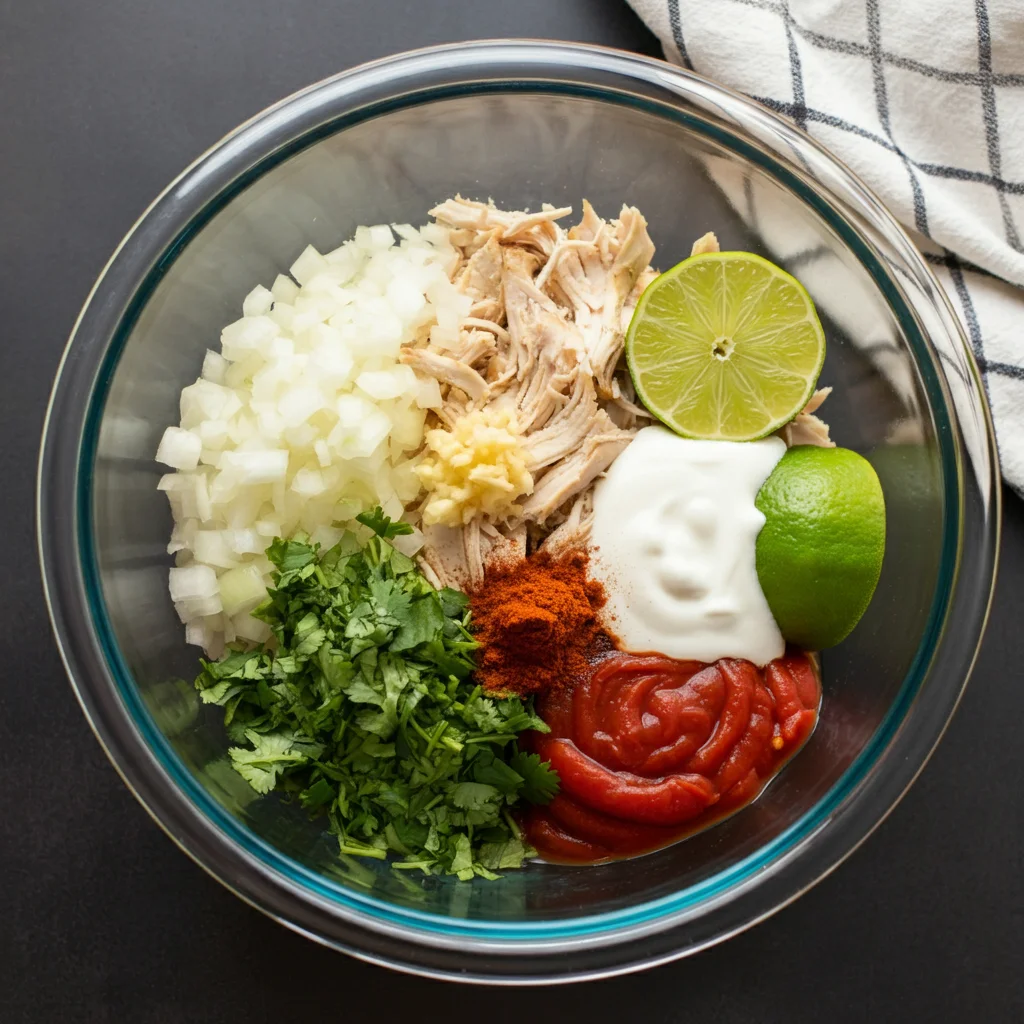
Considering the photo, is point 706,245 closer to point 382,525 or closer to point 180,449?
point 382,525

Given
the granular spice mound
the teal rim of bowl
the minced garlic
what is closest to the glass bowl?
the teal rim of bowl

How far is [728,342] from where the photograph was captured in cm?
182

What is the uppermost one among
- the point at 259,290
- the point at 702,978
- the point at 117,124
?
the point at 117,124

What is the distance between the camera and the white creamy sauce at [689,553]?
1.80 metres

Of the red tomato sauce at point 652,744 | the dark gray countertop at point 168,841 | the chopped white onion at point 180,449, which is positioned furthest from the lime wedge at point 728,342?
the chopped white onion at point 180,449

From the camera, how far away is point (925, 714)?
1769 millimetres

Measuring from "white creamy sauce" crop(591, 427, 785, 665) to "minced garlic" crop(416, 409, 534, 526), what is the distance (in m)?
0.23

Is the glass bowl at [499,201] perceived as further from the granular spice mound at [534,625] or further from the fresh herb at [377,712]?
the granular spice mound at [534,625]

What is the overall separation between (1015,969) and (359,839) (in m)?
1.53

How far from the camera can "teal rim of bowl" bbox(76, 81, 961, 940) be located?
172cm

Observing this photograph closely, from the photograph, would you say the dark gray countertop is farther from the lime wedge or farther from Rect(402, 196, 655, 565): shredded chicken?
the lime wedge

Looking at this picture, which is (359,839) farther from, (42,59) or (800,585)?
(42,59)

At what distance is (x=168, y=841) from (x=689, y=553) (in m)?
1.32

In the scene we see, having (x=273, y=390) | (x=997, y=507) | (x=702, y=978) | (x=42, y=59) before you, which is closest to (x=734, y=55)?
(x=997, y=507)
